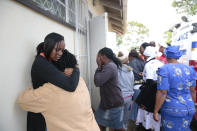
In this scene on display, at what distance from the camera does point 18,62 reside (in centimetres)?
127

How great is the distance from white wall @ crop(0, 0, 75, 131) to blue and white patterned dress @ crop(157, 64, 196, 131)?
1633 mm

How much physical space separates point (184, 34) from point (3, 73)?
3.57 metres

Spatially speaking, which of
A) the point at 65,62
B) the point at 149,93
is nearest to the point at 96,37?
the point at 149,93

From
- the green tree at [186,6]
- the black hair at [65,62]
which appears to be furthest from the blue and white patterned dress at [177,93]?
the green tree at [186,6]

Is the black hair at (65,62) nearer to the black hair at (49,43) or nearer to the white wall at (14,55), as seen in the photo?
the black hair at (49,43)

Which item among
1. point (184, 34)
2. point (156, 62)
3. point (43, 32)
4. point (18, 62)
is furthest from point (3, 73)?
point (184, 34)

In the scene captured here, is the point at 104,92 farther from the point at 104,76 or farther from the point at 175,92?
the point at 175,92

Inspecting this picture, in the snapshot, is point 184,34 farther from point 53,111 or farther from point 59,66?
point 53,111

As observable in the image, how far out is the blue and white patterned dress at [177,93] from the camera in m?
1.99

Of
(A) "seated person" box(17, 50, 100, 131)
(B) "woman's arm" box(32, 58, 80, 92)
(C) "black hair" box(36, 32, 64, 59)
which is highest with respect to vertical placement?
(C) "black hair" box(36, 32, 64, 59)

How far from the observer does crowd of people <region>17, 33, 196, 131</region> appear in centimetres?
116

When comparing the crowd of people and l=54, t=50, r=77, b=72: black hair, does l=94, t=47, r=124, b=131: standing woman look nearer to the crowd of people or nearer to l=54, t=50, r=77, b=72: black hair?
the crowd of people

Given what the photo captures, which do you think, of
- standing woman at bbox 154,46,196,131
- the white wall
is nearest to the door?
standing woman at bbox 154,46,196,131

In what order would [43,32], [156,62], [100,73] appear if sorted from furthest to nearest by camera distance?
1. [156,62]
2. [100,73]
3. [43,32]
